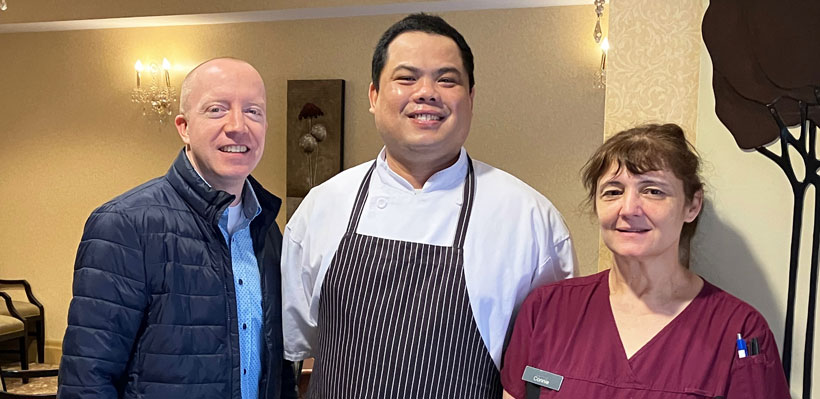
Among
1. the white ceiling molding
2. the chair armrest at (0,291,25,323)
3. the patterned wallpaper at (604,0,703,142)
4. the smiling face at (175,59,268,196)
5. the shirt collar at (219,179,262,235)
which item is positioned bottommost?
the chair armrest at (0,291,25,323)

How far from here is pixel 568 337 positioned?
146 centimetres

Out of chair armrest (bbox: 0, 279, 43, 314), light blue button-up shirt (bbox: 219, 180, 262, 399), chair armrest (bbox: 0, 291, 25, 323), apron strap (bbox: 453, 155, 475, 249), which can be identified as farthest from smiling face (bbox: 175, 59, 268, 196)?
chair armrest (bbox: 0, 279, 43, 314)

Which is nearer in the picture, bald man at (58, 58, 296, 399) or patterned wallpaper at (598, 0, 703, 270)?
bald man at (58, 58, 296, 399)

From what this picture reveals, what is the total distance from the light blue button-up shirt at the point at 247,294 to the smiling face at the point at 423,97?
17.7 inches

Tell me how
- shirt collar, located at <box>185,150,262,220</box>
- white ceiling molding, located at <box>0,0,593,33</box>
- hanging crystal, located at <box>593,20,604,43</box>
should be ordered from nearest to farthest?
shirt collar, located at <box>185,150,262,220</box>
hanging crystal, located at <box>593,20,604,43</box>
white ceiling molding, located at <box>0,0,593,33</box>

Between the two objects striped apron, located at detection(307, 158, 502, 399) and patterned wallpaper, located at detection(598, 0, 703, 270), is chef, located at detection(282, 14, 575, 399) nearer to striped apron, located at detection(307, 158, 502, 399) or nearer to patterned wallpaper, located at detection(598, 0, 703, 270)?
striped apron, located at detection(307, 158, 502, 399)

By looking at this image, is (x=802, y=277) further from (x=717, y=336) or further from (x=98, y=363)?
(x=98, y=363)

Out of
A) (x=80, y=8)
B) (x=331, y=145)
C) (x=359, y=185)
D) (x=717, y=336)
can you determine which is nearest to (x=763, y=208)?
(x=717, y=336)

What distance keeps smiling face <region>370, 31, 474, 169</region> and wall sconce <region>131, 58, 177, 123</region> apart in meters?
3.79

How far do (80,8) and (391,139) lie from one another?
13.6 feet

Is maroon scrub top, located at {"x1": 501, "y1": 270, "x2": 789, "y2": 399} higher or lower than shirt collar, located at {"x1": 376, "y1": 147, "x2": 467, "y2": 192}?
lower

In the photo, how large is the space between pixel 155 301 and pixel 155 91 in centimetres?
381

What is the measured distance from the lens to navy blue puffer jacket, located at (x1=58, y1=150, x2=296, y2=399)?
1.57m

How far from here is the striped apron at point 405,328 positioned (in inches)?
61.2
